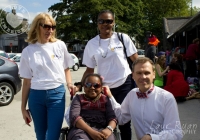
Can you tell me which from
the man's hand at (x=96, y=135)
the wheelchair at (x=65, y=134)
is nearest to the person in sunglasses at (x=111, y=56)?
the wheelchair at (x=65, y=134)

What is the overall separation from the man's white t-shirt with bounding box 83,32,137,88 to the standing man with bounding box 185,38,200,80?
7.62 metres

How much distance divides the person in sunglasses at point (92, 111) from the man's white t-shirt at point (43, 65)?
325 mm

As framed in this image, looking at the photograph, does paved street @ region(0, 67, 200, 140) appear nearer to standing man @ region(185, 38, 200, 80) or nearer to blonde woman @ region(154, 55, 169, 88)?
blonde woman @ region(154, 55, 169, 88)

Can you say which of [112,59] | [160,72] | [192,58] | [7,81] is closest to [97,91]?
[112,59]

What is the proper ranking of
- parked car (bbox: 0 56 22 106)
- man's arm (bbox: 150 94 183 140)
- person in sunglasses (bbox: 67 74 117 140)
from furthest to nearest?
parked car (bbox: 0 56 22 106) < person in sunglasses (bbox: 67 74 117 140) < man's arm (bbox: 150 94 183 140)

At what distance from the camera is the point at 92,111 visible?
300 cm

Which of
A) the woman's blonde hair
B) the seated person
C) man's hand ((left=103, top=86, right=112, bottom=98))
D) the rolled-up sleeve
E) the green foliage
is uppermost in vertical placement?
the green foliage

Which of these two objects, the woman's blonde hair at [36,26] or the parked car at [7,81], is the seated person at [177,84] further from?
the woman's blonde hair at [36,26]

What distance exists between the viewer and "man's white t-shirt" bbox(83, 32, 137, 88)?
3335 millimetres

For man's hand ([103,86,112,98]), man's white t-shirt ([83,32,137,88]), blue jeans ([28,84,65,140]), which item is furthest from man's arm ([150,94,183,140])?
blue jeans ([28,84,65,140])

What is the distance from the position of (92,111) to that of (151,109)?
68 centimetres

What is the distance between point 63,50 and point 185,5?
50.7 metres

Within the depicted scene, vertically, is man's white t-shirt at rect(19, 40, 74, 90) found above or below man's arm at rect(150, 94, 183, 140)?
above

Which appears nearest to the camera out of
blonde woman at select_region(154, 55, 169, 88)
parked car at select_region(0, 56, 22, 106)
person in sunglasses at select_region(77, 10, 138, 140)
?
person in sunglasses at select_region(77, 10, 138, 140)
